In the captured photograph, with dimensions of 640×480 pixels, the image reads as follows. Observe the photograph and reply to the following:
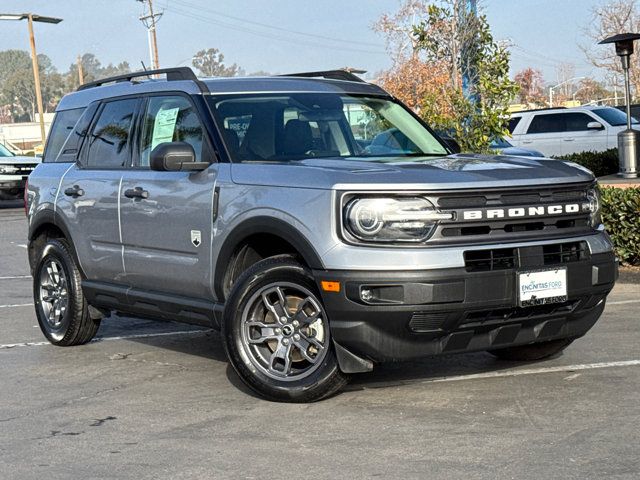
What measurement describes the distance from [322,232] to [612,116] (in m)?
21.9

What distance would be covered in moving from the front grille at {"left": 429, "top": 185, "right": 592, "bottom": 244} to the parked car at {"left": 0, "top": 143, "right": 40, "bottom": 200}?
75.7 ft

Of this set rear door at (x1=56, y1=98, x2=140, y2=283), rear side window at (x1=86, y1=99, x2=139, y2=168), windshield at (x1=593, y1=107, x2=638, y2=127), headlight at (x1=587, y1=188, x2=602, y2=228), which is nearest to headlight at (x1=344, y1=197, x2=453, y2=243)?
headlight at (x1=587, y1=188, x2=602, y2=228)

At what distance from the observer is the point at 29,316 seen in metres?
10.5

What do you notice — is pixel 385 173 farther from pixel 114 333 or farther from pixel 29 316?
pixel 29 316

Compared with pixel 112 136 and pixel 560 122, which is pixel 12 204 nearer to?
pixel 560 122

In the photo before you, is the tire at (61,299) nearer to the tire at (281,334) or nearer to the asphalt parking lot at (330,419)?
the asphalt parking lot at (330,419)

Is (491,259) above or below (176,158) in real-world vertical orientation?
below

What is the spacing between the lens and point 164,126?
7.71m

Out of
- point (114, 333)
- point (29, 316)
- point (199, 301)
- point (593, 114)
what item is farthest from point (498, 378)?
point (593, 114)

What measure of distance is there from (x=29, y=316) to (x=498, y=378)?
5130mm

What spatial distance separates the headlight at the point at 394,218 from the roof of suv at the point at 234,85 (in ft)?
5.75

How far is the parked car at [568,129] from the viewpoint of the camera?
1045 inches

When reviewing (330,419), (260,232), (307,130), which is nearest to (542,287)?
(330,419)

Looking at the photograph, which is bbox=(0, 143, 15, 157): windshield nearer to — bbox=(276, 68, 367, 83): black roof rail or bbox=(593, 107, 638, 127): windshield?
bbox=(593, 107, 638, 127): windshield
